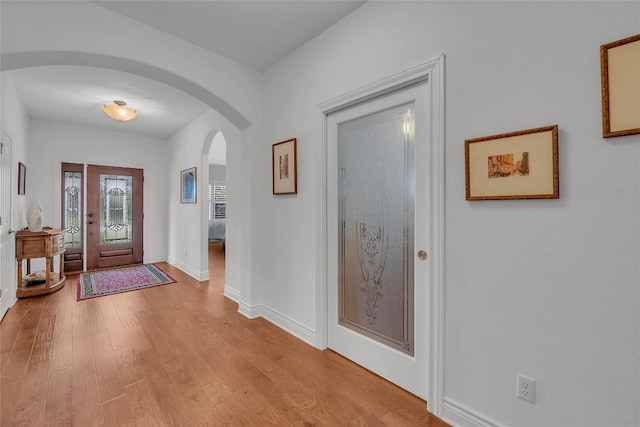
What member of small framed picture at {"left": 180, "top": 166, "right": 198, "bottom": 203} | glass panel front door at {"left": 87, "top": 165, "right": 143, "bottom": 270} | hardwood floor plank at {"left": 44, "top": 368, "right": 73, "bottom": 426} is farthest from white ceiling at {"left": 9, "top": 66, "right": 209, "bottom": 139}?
hardwood floor plank at {"left": 44, "top": 368, "right": 73, "bottom": 426}

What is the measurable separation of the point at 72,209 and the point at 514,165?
6.73 meters

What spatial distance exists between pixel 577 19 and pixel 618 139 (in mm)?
555

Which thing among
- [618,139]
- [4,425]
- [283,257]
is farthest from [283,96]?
[4,425]

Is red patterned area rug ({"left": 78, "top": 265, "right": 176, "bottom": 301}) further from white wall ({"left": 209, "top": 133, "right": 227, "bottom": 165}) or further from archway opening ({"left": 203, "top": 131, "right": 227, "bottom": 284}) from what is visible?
white wall ({"left": 209, "top": 133, "right": 227, "bottom": 165})

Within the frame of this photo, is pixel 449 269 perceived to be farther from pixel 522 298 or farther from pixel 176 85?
pixel 176 85

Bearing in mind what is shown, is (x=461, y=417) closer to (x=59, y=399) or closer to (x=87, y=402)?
(x=87, y=402)

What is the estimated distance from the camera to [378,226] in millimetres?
2029

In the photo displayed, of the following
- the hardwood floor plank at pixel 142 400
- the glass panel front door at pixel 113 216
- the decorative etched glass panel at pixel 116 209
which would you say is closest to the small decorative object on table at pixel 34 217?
the glass panel front door at pixel 113 216

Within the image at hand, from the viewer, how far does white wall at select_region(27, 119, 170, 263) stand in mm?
4793

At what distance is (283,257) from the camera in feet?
9.21

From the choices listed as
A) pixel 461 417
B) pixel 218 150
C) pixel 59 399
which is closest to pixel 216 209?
pixel 218 150

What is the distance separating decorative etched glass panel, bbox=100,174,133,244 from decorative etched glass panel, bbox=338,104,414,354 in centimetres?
537

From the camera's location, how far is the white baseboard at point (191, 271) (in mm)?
4578

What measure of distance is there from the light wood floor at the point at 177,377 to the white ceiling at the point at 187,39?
8.86 ft
